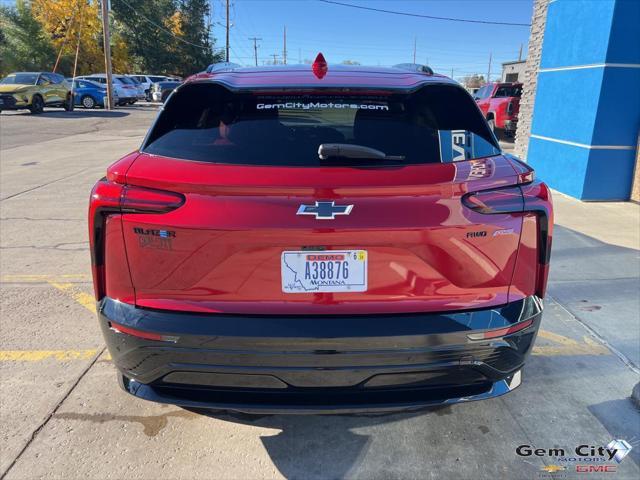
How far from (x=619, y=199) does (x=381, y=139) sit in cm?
713

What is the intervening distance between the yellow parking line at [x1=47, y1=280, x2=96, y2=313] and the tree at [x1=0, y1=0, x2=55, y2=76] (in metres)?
44.8

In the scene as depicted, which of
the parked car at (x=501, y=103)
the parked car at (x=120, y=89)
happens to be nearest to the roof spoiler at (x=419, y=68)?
the parked car at (x=501, y=103)

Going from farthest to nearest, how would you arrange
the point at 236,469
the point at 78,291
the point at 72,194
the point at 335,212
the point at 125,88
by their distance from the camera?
the point at 125,88 < the point at 72,194 < the point at 78,291 < the point at 236,469 < the point at 335,212

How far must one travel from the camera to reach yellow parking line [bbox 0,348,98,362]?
10.7ft

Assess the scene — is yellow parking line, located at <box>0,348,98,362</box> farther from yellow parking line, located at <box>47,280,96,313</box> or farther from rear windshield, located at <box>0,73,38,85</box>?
rear windshield, located at <box>0,73,38,85</box>

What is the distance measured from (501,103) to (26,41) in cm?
4134

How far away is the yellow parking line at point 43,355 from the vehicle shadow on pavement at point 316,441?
3.83 ft

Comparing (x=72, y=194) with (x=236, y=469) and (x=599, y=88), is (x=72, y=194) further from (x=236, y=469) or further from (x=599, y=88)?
(x=599, y=88)

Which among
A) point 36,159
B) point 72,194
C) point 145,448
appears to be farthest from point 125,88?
point 145,448

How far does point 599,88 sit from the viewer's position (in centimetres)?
732

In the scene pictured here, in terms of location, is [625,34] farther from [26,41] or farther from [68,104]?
[26,41]

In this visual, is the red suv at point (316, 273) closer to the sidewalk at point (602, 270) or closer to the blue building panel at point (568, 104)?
the sidewalk at point (602, 270)

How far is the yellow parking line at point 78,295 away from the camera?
405cm

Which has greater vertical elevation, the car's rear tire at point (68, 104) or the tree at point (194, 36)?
the tree at point (194, 36)
